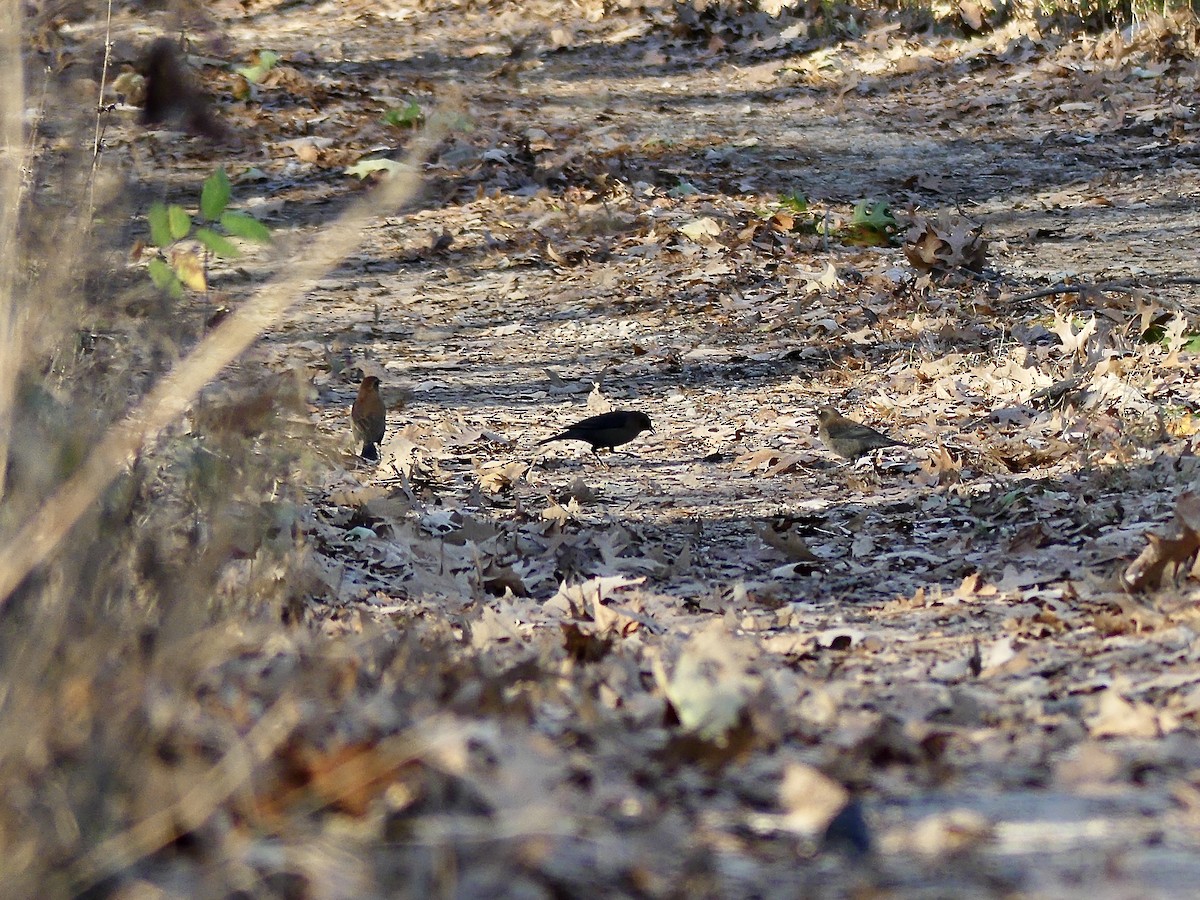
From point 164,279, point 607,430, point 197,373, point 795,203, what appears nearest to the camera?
point 197,373

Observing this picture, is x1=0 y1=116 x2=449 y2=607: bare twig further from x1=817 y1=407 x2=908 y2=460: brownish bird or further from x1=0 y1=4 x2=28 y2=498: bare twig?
x1=817 y1=407 x2=908 y2=460: brownish bird

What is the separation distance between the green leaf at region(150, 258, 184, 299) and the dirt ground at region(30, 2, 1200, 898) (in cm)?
22

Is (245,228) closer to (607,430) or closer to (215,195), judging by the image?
(215,195)

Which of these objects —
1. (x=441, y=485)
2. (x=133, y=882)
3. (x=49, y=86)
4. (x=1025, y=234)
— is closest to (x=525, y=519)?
(x=441, y=485)

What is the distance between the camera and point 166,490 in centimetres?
324

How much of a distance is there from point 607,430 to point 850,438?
1.06 m

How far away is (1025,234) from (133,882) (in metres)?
8.78

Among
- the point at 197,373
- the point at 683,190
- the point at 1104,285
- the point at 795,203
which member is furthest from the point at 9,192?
the point at 683,190

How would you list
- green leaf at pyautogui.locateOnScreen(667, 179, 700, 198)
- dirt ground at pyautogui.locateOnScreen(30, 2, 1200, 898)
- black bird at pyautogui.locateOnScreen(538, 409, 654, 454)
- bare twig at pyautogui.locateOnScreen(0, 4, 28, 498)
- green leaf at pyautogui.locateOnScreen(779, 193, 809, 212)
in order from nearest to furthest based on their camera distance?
dirt ground at pyautogui.locateOnScreen(30, 2, 1200, 898) → bare twig at pyautogui.locateOnScreen(0, 4, 28, 498) → black bird at pyautogui.locateOnScreen(538, 409, 654, 454) → green leaf at pyautogui.locateOnScreen(779, 193, 809, 212) → green leaf at pyautogui.locateOnScreen(667, 179, 700, 198)

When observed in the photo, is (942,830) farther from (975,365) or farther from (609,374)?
(609,374)

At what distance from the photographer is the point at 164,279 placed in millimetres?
3168

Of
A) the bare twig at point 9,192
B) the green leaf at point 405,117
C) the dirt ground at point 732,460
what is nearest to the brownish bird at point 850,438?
the dirt ground at point 732,460

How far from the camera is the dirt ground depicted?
2008 mm

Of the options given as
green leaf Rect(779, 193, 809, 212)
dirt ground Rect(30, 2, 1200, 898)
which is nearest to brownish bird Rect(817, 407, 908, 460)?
dirt ground Rect(30, 2, 1200, 898)
